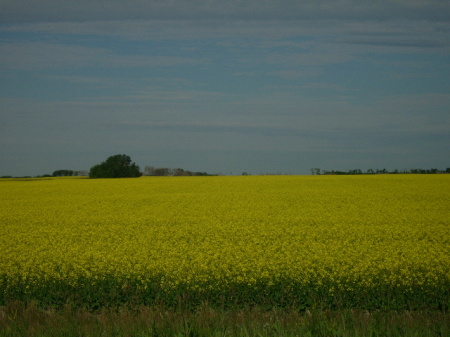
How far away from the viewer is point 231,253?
35.7 feet

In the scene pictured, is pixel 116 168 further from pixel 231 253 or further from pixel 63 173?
pixel 231 253

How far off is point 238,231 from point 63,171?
1621 inches

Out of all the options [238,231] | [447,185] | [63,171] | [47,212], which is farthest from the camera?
[63,171]

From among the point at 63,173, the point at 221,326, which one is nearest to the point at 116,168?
the point at 63,173

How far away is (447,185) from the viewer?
90.4 feet

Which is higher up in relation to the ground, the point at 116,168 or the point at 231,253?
the point at 116,168

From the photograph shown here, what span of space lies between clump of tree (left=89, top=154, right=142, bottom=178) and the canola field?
26.1 metres

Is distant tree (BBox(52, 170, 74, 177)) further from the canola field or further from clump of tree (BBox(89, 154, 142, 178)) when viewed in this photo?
the canola field

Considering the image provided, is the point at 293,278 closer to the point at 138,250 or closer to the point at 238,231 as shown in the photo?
the point at 138,250

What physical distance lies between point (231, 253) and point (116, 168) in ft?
126

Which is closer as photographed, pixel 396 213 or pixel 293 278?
pixel 293 278

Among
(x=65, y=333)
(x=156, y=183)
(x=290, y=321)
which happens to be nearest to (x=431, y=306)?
(x=290, y=321)

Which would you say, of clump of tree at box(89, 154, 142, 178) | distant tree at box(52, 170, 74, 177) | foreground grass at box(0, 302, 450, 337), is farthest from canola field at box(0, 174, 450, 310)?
distant tree at box(52, 170, 74, 177)

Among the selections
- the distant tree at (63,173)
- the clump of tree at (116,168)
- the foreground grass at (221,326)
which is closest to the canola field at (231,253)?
the foreground grass at (221,326)
